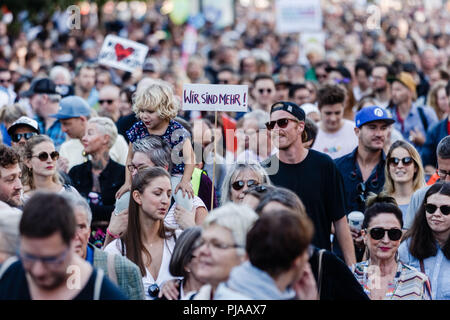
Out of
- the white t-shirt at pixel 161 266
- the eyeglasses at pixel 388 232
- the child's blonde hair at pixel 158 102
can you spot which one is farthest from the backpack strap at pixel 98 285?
the child's blonde hair at pixel 158 102

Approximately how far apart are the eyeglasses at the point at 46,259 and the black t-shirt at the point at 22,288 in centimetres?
19

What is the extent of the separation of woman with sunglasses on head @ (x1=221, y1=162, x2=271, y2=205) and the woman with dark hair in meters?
0.65

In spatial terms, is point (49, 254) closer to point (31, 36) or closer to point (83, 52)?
point (83, 52)

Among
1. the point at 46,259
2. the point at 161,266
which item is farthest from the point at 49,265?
the point at 161,266

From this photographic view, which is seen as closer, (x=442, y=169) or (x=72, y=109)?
(x=442, y=169)

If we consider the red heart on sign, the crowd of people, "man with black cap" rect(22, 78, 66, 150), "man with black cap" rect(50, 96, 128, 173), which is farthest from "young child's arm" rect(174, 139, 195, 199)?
the red heart on sign

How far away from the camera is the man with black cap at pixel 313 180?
6215mm

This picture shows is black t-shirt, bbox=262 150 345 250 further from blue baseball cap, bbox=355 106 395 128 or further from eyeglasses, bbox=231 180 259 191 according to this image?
blue baseball cap, bbox=355 106 395 128

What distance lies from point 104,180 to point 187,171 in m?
1.44

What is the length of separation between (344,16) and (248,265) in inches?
1382

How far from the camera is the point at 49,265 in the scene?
11.6ft

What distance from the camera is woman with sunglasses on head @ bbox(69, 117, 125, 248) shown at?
7670 millimetres

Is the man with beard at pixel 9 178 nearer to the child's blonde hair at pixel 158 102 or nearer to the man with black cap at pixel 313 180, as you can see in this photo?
the child's blonde hair at pixel 158 102

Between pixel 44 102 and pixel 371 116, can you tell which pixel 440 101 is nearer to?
pixel 371 116
